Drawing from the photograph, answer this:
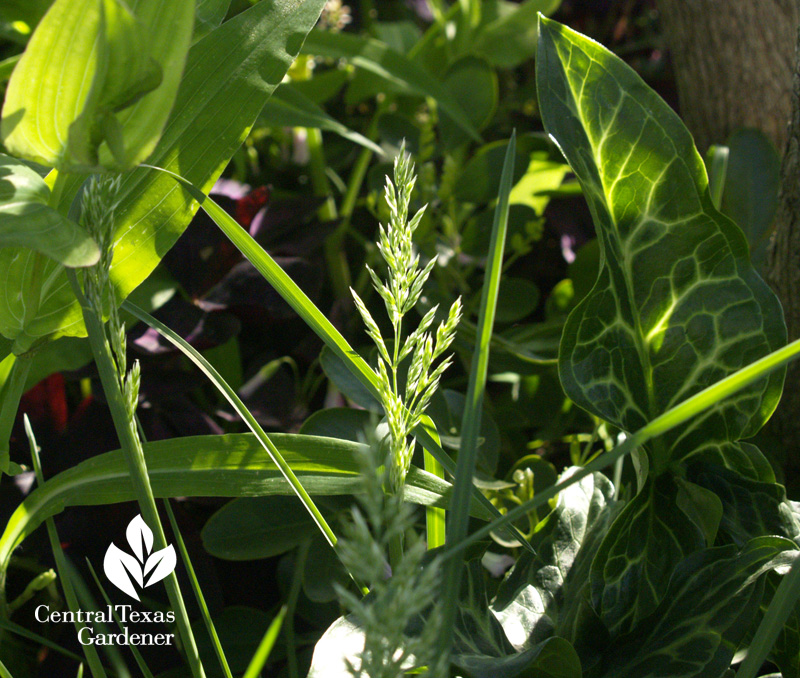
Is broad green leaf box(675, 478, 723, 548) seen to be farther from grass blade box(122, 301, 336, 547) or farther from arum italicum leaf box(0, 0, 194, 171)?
arum italicum leaf box(0, 0, 194, 171)

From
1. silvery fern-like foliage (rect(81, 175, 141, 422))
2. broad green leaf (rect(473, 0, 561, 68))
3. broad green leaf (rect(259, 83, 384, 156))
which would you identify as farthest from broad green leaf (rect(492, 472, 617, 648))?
broad green leaf (rect(473, 0, 561, 68))

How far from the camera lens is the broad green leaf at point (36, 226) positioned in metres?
0.27

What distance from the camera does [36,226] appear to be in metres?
0.29

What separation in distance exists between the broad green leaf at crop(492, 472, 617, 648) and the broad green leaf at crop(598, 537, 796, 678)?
Answer: 3 cm

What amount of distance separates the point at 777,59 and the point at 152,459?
66cm

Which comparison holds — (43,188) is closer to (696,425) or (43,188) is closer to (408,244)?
(408,244)

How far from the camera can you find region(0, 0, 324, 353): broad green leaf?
380 millimetres

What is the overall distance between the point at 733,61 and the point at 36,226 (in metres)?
0.66

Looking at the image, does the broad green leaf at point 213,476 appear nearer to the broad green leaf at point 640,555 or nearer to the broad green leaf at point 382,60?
the broad green leaf at point 640,555

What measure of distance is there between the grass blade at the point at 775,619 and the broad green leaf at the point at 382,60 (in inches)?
21.0

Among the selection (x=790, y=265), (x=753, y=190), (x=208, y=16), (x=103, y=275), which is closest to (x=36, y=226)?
(x=103, y=275)

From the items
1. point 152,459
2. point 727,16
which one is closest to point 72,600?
point 152,459

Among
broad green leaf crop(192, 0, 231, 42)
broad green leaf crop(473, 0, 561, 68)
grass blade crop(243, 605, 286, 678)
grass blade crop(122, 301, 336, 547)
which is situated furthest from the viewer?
broad green leaf crop(473, 0, 561, 68)

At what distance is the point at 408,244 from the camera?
310 mm
